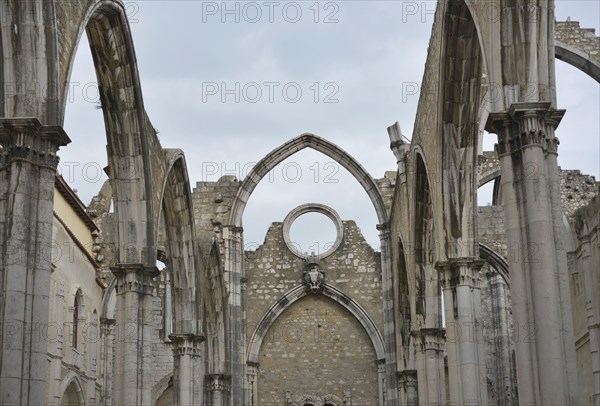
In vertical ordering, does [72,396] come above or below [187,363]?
below

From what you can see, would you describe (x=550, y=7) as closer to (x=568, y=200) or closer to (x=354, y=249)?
(x=568, y=200)

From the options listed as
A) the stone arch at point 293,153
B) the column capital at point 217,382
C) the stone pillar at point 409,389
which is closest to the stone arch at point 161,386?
the column capital at point 217,382

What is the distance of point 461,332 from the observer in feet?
44.0

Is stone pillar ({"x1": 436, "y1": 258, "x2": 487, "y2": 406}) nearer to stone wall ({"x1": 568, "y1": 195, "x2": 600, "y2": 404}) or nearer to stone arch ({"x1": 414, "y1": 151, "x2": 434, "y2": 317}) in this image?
stone arch ({"x1": 414, "y1": 151, "x2": 434, "y2": 317})

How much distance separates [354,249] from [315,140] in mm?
3186

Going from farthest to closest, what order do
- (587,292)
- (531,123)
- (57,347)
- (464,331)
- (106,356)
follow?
(106,356), (57,347), (587,292), (464,331), (531,123)

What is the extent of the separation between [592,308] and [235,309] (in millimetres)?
9158

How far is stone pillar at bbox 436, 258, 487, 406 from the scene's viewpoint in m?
13.3

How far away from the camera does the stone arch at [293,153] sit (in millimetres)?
22711

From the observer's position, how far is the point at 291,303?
953 inches

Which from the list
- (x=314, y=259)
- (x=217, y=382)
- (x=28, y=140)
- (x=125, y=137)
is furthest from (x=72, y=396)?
(x=28, y=140)

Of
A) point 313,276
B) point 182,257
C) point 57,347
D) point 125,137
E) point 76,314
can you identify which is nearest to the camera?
point 125,137

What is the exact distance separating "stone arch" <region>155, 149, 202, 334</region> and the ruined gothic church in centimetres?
3

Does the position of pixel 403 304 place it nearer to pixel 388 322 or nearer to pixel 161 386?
pixel 388 322
